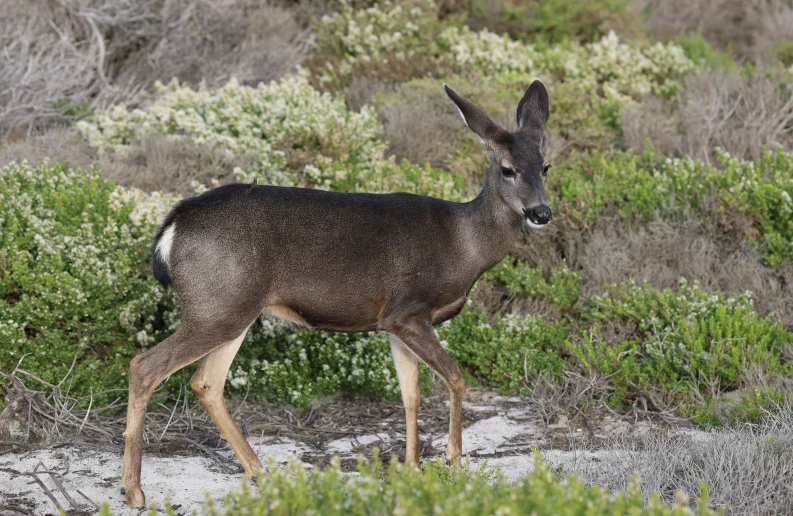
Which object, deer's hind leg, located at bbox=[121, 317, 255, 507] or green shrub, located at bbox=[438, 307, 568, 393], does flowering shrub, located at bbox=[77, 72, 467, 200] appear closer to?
green shrub, located at bbox=[438, 307, 568, 393]

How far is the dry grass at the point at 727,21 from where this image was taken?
51.2 ft

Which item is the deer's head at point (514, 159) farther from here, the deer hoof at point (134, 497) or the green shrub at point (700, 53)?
the green shrub at point (700, 53)

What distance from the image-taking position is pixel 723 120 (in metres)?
10.1

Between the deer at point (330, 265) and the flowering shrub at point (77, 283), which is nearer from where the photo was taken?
the deer at point (330, 265)

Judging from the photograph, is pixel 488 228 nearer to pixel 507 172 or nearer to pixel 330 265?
pixel 507 172

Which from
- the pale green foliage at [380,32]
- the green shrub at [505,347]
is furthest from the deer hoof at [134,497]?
the pale green foliage at [380,32]

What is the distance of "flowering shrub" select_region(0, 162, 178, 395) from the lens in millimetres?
6266

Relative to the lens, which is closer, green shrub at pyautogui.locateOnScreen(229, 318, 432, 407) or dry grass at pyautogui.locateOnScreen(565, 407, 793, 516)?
dry grass at pyautogui.locateOnScreen(565, 407, 793, 516)

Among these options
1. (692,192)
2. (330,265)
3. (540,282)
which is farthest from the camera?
(692,192)

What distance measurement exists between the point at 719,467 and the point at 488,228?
1.84 m

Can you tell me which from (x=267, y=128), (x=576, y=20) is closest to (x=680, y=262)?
(x=267, y=128)

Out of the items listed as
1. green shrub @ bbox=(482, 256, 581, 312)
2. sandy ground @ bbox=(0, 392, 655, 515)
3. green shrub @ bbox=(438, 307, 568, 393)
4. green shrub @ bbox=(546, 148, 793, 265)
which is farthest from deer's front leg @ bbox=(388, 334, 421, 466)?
green shrub @ bbox=(546, 148, 793, 265)

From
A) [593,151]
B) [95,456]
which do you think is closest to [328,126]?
[593,151]

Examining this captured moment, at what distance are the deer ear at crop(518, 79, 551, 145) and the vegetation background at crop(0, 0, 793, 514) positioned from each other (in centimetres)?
184
